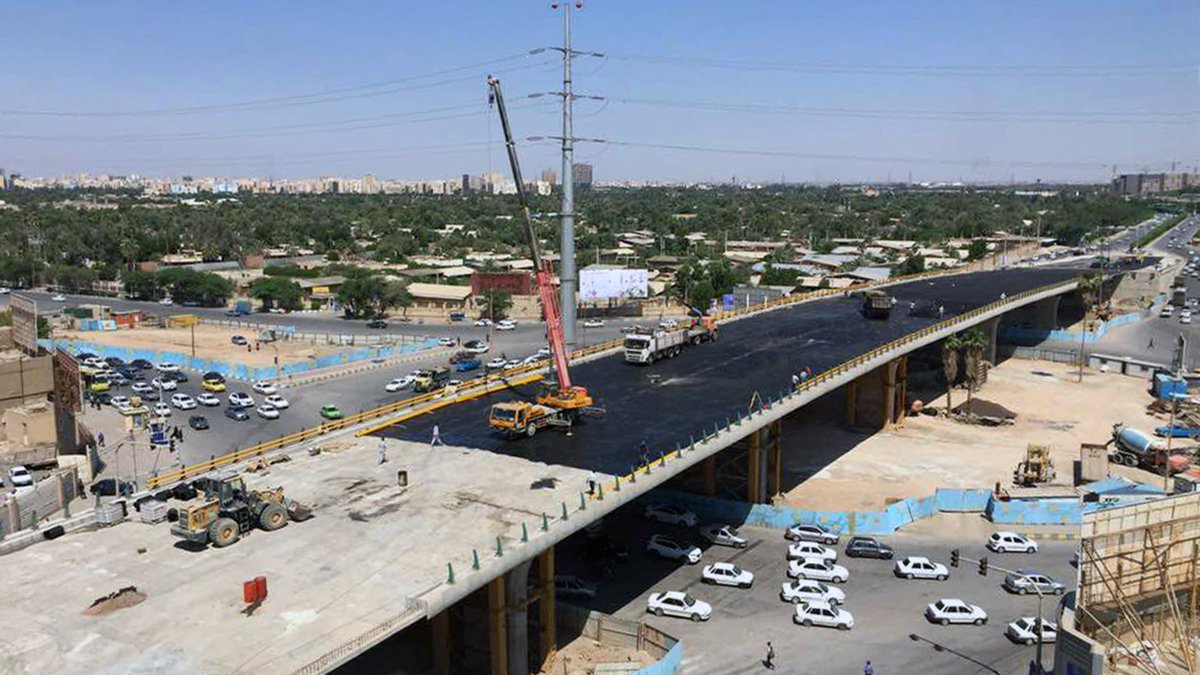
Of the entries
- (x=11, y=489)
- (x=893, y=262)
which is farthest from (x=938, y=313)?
(x=893, y=262)

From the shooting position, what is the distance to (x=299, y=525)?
1223 inches

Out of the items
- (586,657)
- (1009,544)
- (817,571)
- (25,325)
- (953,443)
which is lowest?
(953,443)

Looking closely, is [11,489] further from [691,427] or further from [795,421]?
[795,421]

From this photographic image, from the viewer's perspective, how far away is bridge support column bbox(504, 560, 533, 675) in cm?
3081

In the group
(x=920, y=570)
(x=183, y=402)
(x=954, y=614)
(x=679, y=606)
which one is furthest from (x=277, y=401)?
(x=954, y=614)

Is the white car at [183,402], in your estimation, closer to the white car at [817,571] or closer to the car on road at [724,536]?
the car on road at [724,536]

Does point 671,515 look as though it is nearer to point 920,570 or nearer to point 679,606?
point 679,606

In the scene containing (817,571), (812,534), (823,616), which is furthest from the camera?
(812,534)

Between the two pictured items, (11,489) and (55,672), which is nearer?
(55,672)

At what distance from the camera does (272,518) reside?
3072 cm

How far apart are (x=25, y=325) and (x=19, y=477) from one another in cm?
1857

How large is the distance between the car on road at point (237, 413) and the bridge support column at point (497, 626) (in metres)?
50.4

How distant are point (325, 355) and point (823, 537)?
69879mm

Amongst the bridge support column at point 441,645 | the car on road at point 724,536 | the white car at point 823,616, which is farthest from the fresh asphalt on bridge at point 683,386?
the white car at point 823,616
